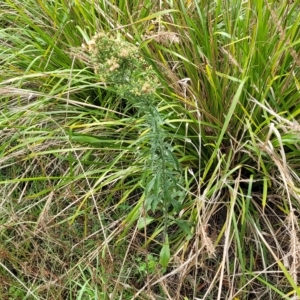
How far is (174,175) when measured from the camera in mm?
1867

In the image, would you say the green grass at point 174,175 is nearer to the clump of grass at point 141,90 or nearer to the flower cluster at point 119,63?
the clump of grass at point 141,90

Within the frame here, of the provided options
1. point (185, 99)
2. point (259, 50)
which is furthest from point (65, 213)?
point (259, 50)

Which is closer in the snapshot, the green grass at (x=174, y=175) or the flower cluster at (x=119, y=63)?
the flower cluster at (x=119, y=63)

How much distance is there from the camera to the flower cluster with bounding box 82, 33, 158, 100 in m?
1.33

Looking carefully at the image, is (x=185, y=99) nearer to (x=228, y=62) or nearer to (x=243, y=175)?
(x=228, y=62)

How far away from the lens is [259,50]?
6.13ft

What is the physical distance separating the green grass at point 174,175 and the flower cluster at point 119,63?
157mm

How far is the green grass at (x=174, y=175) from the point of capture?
5.64 ft

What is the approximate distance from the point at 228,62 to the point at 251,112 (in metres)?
0.20

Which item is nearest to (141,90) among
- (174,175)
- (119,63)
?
(119,63)

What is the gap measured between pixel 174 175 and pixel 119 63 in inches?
24.0

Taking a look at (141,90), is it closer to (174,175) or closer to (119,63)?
(119,63)

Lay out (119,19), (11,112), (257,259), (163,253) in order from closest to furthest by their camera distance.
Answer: (163,253), (257,259), (11,112), (119,19)

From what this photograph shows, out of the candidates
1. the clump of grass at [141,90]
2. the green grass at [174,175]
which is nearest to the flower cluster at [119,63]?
the clump of grass at [141,90]
